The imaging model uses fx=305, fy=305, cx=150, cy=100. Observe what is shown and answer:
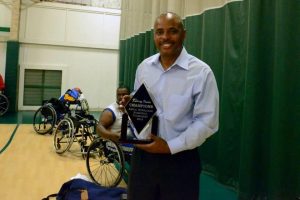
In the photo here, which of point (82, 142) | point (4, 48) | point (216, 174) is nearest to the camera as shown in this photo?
point (216, 174)

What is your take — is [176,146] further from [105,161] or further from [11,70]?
Answer: [11,70]

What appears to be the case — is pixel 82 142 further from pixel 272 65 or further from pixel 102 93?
pixel 102 93

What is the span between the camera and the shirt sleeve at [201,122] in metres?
1.26

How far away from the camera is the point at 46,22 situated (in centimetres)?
935

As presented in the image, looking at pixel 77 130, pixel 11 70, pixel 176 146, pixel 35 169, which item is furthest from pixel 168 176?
pixel 11 70

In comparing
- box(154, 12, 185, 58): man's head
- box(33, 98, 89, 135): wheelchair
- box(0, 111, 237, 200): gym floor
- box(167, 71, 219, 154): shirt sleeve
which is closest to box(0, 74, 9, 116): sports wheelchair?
box(0, 111, 237, 200): gym floor

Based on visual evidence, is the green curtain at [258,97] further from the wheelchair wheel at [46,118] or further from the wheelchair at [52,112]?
the wheelchair wheel at [46,118]

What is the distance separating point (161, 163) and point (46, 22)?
905cm

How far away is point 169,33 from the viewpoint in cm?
132

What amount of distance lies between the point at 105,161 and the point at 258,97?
1.97m

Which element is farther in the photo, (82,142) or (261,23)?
(82,142)

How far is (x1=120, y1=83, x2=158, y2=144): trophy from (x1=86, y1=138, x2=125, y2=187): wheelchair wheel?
5.78 ft

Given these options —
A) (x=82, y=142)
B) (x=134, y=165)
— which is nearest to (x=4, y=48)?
(x=82, y=142)

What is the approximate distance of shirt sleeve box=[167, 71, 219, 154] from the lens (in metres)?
1.26
